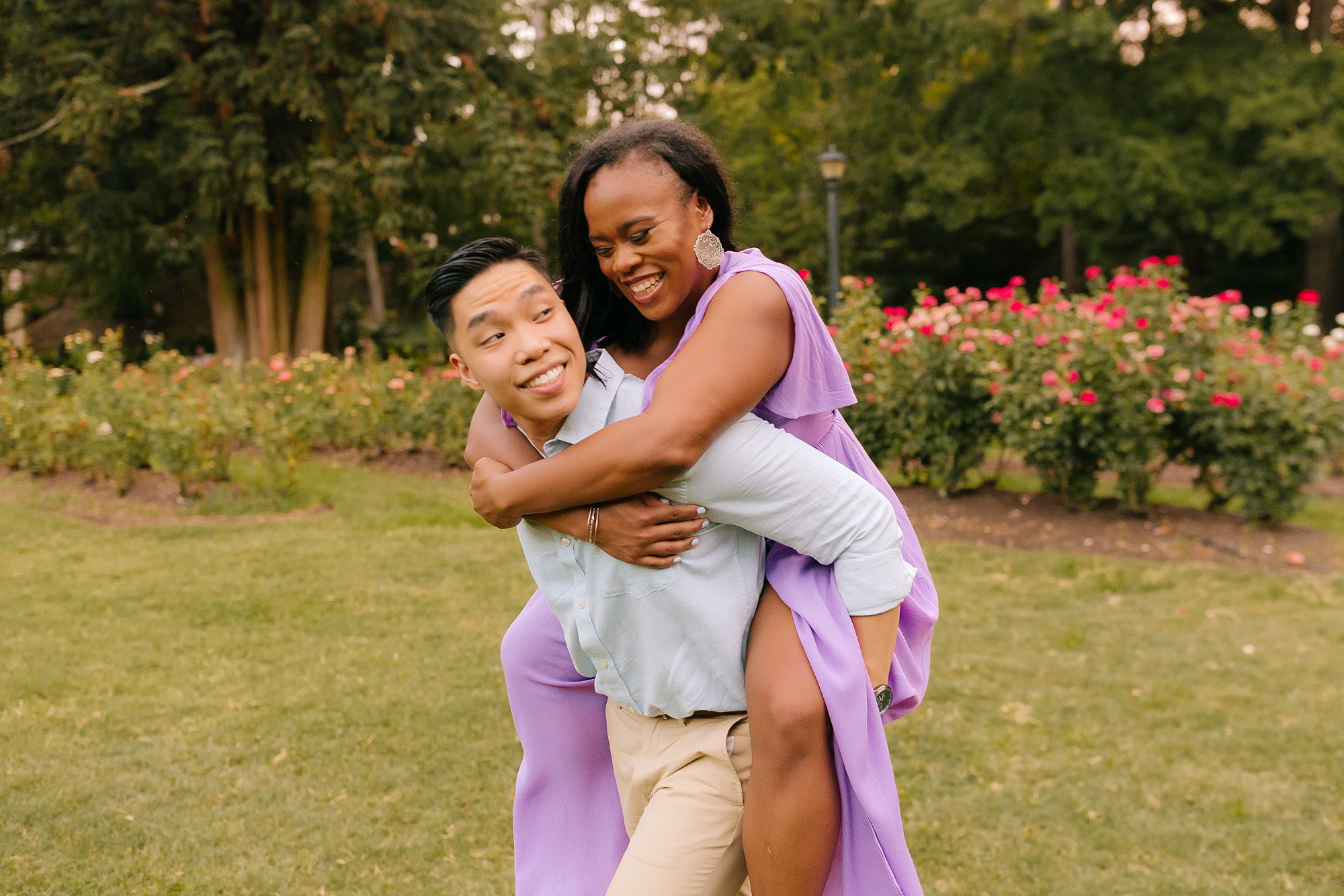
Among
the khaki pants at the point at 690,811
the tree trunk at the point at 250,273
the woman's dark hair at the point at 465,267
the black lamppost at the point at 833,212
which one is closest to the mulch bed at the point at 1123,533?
the black lamppost at the point at 833,212

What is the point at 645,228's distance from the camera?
1948 mm

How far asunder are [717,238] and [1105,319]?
6126mm

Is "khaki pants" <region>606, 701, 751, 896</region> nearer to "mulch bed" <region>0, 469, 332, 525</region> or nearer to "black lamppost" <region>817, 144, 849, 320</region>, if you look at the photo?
"mulch bed" <region>0, 469, 332, 525</region>

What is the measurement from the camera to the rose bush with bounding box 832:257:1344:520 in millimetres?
7371

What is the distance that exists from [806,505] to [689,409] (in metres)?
0.26

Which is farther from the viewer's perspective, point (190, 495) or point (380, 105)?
point (380, 105)

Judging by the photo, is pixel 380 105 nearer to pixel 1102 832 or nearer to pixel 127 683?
pixel 127 683

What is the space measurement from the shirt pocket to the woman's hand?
21mm

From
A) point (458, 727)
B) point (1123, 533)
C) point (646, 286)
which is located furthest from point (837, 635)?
point (1123, 533)

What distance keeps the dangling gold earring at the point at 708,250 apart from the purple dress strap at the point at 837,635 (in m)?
0.02

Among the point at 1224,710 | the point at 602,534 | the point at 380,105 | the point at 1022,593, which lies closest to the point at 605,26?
the point at 380,105

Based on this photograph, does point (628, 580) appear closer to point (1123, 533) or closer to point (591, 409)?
point (591, 409)

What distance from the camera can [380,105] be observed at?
15.6 meters

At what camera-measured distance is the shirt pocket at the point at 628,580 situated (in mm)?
1911
